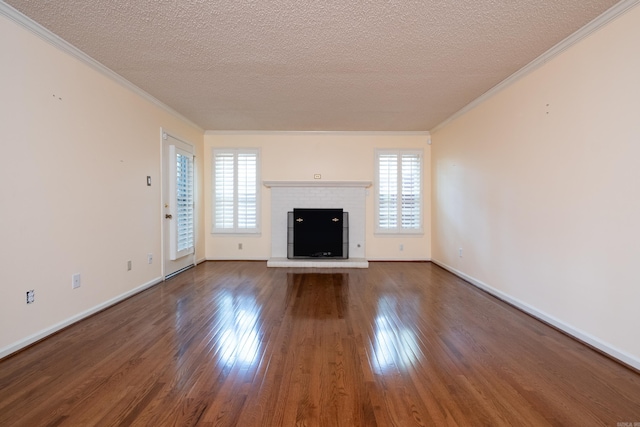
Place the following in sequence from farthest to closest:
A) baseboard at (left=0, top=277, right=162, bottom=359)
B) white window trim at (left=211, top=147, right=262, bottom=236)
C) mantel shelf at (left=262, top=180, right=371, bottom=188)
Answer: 1. white window trim at (left=211, top=147, right=262, bottom=236)
2. mantel shelf at (left=262, top=180, right=371, bottom=188)
3. baseboard at (left=0, top=277, right=162, bottom=359)

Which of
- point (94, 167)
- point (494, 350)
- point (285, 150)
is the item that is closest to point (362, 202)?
point (285, 150)

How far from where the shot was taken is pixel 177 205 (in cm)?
445

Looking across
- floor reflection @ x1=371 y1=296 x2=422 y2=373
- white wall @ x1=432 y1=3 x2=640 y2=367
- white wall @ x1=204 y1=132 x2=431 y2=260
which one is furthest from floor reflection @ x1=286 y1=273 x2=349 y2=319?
white wall @ x1=432 y1=3 x2=640 y2=367

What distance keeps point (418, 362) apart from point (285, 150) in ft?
14.9

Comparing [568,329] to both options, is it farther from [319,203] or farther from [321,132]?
[321,132]

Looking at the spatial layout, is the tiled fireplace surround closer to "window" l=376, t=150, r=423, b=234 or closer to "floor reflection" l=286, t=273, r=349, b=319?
"window" l=376, t=150, r=423, b=234

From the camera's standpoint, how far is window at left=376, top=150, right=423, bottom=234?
569 centimetres

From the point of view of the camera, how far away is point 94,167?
2.90 m

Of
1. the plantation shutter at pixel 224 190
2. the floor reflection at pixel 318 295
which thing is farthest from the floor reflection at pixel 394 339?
the plantation shutter at pixel 224 190

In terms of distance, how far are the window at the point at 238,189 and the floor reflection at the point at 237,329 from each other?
7.79 feet

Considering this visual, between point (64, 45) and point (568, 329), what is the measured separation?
4.97 meters

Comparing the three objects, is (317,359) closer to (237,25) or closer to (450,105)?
(237,25)

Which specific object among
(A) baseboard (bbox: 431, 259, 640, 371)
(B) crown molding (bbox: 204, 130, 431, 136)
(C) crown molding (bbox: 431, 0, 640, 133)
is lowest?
(A) baseboard (bbox: 431, 259, 640, 371)

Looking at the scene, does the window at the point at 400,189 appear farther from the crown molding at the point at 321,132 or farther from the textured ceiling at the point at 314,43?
the textured ceiling at the point at 314,43
